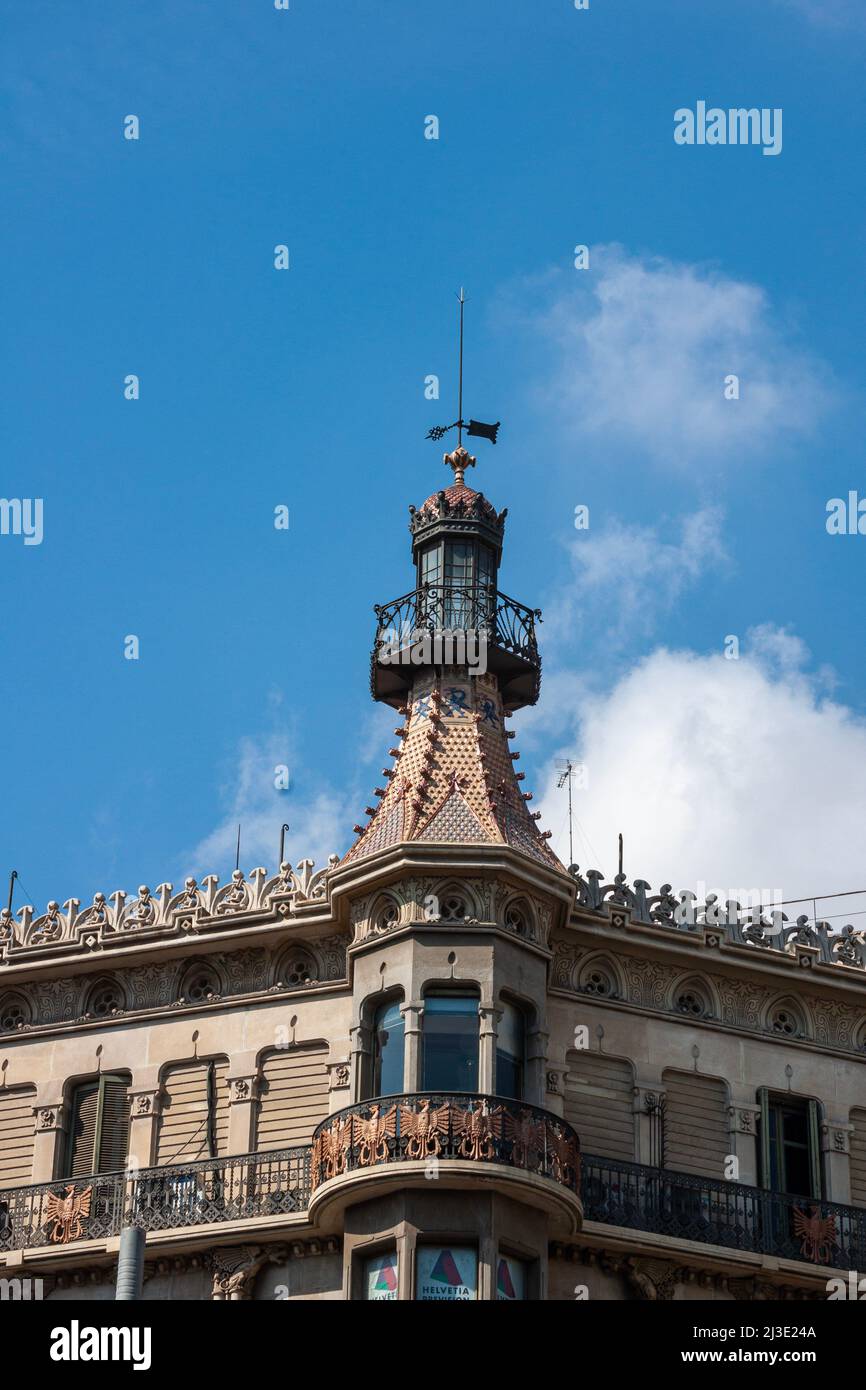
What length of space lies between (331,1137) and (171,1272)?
3.59m

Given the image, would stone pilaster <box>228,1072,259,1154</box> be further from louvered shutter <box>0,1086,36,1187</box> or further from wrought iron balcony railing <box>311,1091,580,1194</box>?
louvered shutter <box>0,1086,36,1187</box>

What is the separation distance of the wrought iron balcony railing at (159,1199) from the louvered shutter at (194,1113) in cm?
78

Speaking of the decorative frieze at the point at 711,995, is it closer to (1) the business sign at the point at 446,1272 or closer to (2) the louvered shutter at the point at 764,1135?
(2) the louvered shutter at the point at 764,1135

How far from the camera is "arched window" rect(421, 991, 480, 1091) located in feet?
127

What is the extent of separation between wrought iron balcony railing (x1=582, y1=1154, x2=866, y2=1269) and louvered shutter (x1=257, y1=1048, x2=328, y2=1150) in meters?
4.33

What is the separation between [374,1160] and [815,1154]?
337 inches

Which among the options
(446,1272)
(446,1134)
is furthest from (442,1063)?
(446,1272)

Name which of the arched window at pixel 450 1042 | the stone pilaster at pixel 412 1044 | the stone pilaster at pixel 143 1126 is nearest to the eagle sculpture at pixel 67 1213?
the stone pilaster at pixel 143 1126

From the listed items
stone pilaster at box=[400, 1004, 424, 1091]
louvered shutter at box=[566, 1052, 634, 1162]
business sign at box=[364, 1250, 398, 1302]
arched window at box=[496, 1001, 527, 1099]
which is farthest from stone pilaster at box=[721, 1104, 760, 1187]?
business sign at box=[364, 1250, 398, 1302]

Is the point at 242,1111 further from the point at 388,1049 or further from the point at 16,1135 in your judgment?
the point at 16,1135

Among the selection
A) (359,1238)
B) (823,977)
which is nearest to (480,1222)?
(359,1238)
